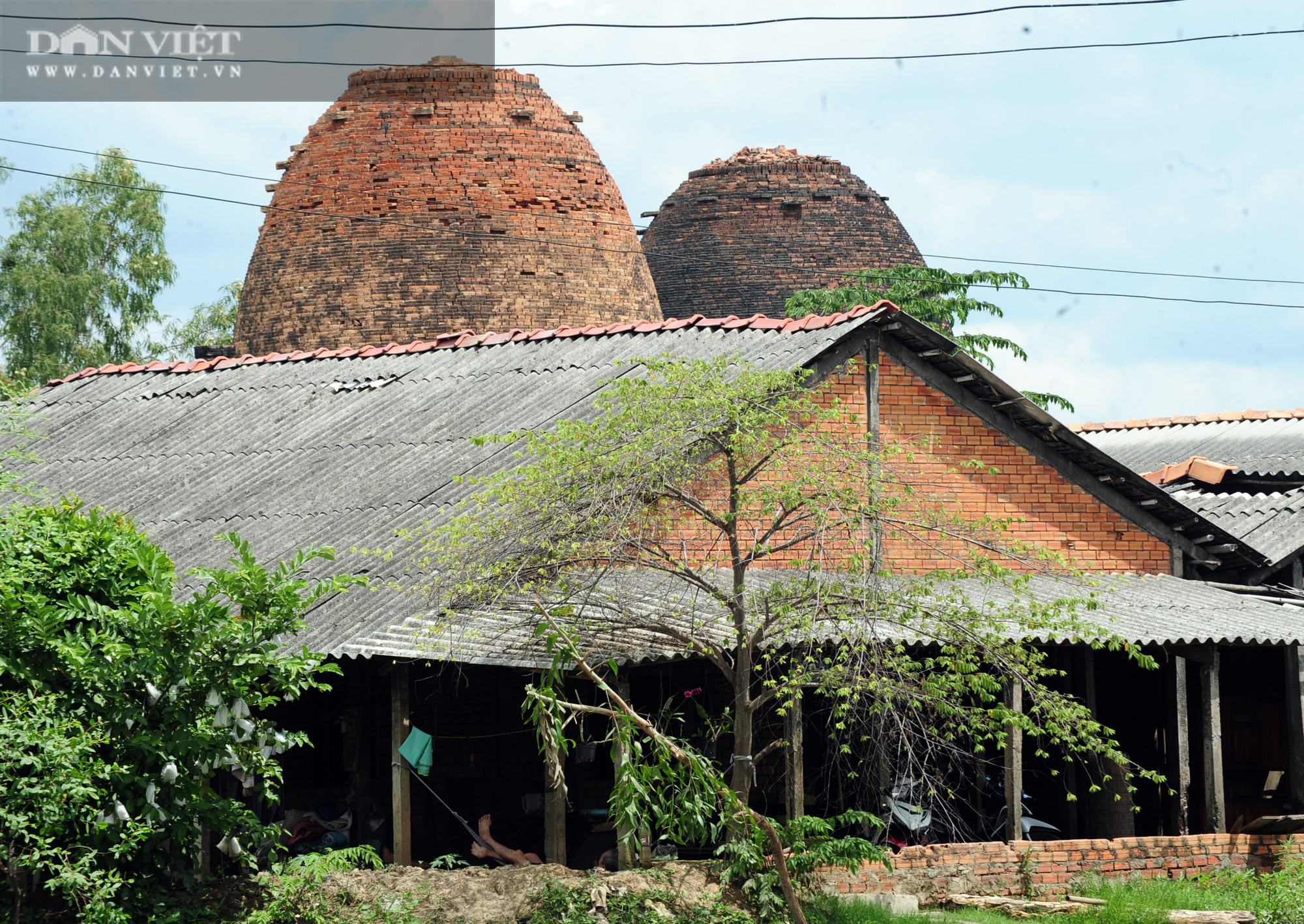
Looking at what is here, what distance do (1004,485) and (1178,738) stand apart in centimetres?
259

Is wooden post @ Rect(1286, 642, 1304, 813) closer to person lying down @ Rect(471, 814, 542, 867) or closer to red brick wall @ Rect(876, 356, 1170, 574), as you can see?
red brick wall @ Rect(876, 356, 1170, 574)

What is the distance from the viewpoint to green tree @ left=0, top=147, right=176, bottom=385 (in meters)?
30.9

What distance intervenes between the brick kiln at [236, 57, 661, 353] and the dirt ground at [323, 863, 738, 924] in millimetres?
13999

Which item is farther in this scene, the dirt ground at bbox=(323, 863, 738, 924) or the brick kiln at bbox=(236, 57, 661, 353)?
the brick kiln at bbox=(236, 57, 661, 353)

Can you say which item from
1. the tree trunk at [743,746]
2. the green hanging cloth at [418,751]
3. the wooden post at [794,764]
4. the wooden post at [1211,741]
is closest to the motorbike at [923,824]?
the wooden post at [794,764]

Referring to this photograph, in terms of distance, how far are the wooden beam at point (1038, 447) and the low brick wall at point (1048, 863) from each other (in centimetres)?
295

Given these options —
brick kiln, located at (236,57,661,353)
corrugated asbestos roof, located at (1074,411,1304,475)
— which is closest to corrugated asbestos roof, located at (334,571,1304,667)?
corrugated asbestos roof, located at (1074,411,1304,475)

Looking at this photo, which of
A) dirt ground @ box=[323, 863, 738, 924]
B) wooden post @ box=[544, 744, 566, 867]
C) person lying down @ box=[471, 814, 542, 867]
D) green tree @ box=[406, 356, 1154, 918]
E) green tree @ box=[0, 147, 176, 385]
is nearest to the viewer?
green tree @ box=[406, 356, 1154, 918]

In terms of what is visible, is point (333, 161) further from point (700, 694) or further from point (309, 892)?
point (309, 892)

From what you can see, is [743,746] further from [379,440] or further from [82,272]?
[82,272]

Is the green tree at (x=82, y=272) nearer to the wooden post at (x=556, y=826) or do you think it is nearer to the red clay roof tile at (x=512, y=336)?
the red clay roof tile at (x=512, y=336)

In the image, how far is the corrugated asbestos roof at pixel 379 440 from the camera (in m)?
12.1

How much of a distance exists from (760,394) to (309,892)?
4147 millimetres

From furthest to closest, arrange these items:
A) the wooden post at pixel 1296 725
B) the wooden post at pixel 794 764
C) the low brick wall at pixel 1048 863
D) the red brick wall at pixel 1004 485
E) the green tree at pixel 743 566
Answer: the red brick wall at pixel 1004 485
the wooden post at pixel 1296 725
the low brick wall at pixel 1048 863
the wooden post at pixel 794 764
the green tree at pixel 743 566
